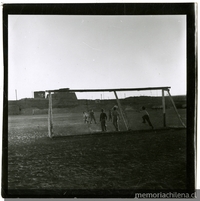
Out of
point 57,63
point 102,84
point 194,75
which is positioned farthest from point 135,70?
point 57,63

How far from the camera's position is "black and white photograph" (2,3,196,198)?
334 centimetres

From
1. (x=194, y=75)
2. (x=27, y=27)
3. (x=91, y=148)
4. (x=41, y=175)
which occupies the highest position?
(x=27, y=27)

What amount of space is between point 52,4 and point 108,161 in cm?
205

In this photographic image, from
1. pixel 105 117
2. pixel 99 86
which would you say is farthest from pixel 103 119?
pixel 99 86

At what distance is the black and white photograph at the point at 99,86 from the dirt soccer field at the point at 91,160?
1 centimetres

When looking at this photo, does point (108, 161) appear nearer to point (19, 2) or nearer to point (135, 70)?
point (135, 70)

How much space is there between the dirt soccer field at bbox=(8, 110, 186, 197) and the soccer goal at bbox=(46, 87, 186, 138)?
0.05 meters

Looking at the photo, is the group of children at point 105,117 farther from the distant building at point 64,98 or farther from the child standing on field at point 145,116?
the distant building at point 64,98

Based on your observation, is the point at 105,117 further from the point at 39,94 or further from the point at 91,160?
the point at 39,94

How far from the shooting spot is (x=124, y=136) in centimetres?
364

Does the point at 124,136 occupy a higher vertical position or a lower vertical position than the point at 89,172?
higher

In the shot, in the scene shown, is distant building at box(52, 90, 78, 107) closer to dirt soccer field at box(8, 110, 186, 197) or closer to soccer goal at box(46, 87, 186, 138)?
soccer goal at box(46, 87, 186, 138)

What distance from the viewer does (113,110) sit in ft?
11.9

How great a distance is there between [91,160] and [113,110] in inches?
28.0
